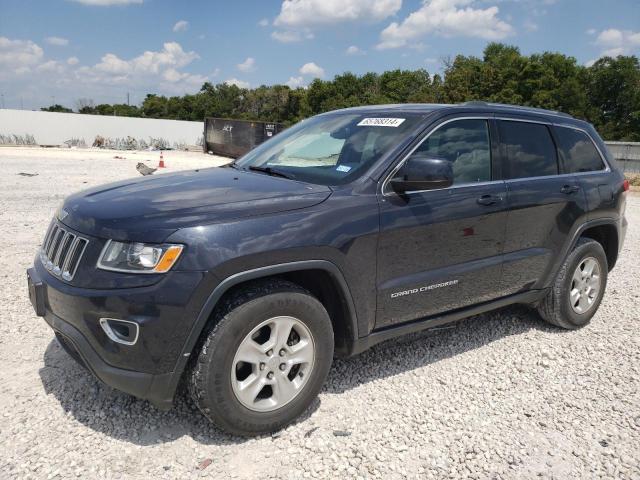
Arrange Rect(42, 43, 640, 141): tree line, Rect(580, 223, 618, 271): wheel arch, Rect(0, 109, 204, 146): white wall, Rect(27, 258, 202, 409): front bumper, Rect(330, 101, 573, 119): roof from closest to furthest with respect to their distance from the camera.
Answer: Rect(27, 258, 202, 409): front bumper → Rect(330, 101, 573, 119): roof → Rect(580, 223, 618, 271): wheel arch → Rect(0, 109, 204, 146): white wall → Rect(42, 43, 640, 141): tree line

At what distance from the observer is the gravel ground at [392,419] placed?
277cm

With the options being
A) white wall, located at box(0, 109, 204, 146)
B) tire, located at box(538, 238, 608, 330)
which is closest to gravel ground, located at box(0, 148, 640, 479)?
tire, located at box(538, 238, 608, 330)

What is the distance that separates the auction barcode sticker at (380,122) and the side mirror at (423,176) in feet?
1.53

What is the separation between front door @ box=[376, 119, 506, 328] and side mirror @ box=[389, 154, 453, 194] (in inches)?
3.1

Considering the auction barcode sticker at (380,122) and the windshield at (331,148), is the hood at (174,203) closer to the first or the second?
the windshield at (331,148)

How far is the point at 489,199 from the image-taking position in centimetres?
375

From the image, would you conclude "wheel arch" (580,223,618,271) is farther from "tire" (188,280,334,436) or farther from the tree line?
the tree line

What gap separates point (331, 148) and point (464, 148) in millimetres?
947

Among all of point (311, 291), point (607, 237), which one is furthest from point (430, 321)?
point (607, 237)

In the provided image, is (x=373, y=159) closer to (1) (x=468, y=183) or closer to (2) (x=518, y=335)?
(1) (x=468, y=183)

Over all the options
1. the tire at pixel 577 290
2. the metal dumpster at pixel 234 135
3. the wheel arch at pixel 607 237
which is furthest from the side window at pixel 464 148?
the metal dumpster at pixel 234 135

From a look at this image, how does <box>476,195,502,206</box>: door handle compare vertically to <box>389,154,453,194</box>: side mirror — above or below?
below

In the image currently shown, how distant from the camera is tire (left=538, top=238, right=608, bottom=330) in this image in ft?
14.8

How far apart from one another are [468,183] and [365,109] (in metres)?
0.99
